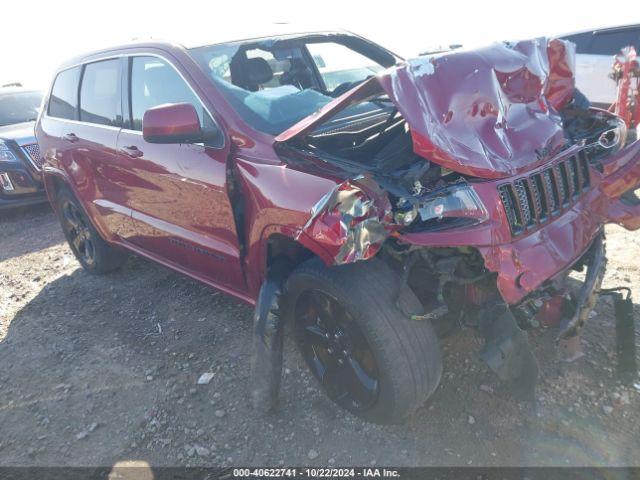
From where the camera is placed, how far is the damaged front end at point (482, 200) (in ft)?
6.68

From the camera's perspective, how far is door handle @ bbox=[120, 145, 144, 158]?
3.32 m

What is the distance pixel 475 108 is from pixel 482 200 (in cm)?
47

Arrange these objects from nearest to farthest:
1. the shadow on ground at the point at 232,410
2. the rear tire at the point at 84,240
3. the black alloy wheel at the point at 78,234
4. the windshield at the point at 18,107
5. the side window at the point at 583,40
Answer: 1. the shadow on ground at the point at 232,410
2. the rear tire at the point at 84,240
3. the black alloy wheel at the point at 78,234
4. the side window at the point at 583,40
5. the windshield at the point at 18,107

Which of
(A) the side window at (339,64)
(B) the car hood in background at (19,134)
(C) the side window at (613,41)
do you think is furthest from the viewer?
(B) the car hood in background at (19,134)

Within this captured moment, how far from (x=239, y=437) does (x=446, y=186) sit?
164 centimetres

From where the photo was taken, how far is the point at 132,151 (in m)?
3.38

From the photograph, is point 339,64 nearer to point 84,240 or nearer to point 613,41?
point 84,240

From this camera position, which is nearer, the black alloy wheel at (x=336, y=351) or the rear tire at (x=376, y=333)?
the rear tire at (x=376, y=333)

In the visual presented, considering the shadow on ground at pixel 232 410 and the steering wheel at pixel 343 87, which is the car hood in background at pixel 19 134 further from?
the steering wheel at pixel 343 87

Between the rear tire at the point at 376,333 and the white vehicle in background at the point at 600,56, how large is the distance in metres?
5.90

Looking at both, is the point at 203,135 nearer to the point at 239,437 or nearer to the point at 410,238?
the point at 410,238

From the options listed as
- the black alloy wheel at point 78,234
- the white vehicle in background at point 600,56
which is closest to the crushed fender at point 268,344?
the black alloy wheel at point 78,234

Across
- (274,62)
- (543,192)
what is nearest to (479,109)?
(543,192)

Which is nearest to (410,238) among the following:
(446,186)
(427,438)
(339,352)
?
(446,186)
